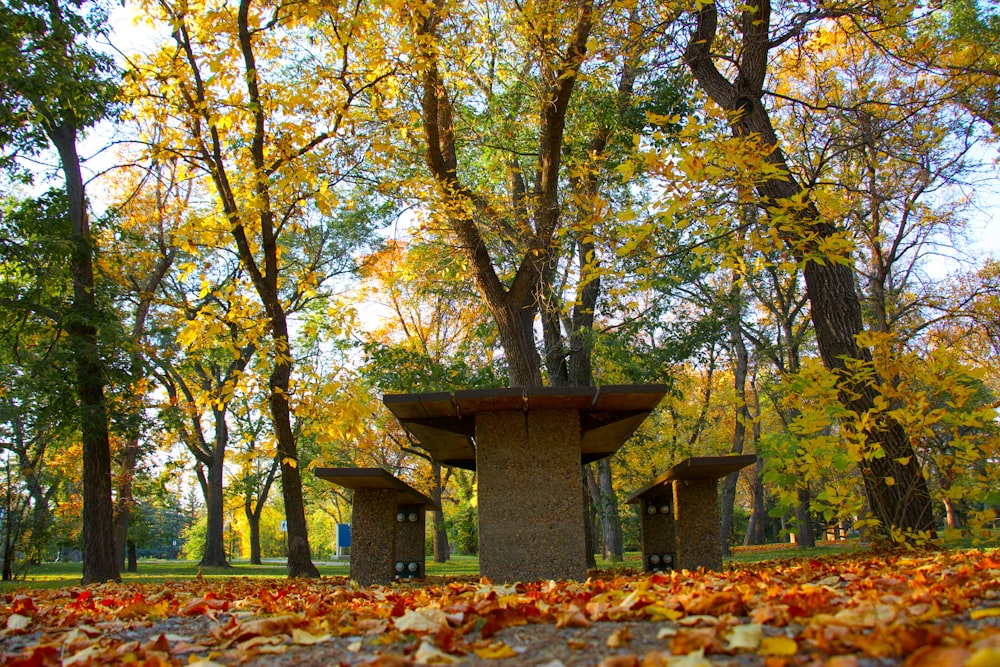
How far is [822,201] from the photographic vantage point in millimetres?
4555

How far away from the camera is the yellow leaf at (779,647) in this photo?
65.5 inches

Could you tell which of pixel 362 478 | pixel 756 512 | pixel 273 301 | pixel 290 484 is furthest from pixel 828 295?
pixel 756 512

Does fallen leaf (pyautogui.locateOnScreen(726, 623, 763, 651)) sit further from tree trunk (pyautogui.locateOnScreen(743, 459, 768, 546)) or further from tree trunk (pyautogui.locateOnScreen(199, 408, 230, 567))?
tree trunk (pyautogui.locateOnScreen(743, 459, 768, 546))

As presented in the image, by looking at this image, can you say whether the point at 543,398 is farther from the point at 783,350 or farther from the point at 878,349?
the point at 783,350

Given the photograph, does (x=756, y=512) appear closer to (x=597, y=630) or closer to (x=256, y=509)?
(x=256, y=509)

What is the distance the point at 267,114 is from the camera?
758 cm

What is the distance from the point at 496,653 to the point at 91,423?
918cm

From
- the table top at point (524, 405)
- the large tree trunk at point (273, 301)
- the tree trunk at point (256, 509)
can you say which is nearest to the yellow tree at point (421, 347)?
the large tree trunk at point (273, 301)

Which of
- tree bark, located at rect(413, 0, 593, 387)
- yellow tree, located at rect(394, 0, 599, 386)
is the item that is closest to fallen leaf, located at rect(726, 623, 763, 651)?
yellow tree, located at rect(394, 0, 599, 386)

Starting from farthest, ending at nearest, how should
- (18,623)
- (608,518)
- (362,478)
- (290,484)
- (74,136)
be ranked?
1. (608,518)
2. (74,136)
3. (290,484)
4. (362,478)
5. (18,623)

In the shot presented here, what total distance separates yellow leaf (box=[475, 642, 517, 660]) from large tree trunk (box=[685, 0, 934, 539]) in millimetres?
3517

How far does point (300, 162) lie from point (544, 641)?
596cm

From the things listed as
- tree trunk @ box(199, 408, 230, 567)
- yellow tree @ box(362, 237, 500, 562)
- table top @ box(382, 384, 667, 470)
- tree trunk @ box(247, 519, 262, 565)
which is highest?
yellow tree @ box(362, 237, 500, 562)

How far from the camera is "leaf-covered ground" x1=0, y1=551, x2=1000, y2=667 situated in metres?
1.68
